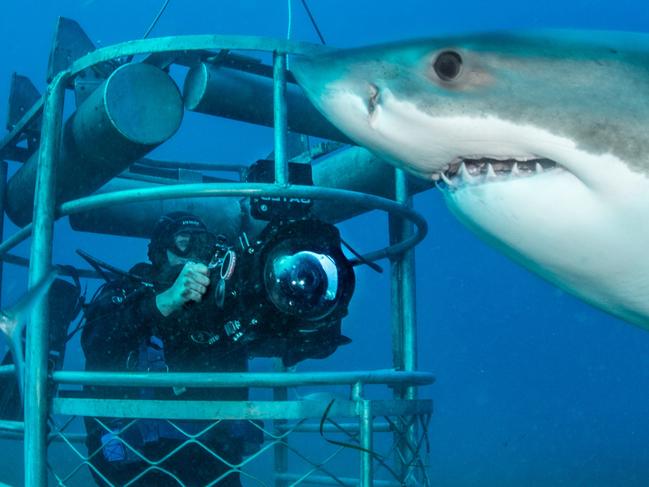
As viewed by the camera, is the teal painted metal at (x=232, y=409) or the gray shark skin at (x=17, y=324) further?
the teal painted metal at (x=232, y=409)

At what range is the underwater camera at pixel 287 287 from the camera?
246cm

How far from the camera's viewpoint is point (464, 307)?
81.1 metres

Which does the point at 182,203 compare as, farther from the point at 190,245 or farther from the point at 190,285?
the point at 190,285

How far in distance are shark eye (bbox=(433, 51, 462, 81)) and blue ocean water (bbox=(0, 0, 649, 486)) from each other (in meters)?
31.5

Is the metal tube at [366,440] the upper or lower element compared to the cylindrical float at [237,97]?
lower

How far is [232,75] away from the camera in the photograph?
3.62 meters

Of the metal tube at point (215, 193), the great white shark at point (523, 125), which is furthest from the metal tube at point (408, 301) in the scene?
the great white shark at point (523, 125)

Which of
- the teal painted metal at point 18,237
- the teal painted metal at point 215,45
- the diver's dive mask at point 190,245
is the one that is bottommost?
the teal painted metal at point 18,237

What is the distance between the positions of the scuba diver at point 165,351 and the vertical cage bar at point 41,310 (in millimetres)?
323

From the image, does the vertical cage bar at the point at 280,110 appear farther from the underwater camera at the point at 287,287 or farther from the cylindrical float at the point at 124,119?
the cylindrical float at the point at 124,119

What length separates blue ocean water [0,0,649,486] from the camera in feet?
148

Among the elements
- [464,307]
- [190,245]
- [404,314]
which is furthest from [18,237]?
[464,307]

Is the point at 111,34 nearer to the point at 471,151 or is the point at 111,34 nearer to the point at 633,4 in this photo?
the point at 633,4

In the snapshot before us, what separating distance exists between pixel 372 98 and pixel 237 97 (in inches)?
83.1
